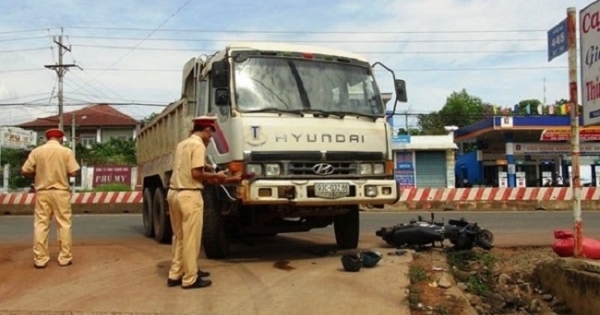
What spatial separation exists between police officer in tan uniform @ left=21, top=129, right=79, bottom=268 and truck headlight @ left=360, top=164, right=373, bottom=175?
360cm

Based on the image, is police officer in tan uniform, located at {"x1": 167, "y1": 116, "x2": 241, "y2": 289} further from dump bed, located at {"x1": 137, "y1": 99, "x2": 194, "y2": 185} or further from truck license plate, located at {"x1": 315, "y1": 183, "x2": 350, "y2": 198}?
dump bed, located at {"x1": 137, "y1": 99, "x2": 194, "y2": 185}

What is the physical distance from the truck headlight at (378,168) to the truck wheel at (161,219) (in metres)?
4.01

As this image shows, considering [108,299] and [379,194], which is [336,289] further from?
[108,299]

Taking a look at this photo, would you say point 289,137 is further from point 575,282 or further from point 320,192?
point 575,282

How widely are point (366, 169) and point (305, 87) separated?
1.29m

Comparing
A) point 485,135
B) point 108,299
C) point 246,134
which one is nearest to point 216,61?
point 246,134

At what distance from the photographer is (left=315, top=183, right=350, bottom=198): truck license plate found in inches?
294

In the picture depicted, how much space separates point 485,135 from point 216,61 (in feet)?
96.9

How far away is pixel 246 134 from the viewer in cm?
738

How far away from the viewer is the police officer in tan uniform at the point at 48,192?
7.68m

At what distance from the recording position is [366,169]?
26.0ft

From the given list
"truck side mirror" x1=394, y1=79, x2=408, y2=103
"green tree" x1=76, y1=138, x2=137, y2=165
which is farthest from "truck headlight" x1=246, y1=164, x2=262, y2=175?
"green tree" x1=76, y1=138, x2=137, y2=165

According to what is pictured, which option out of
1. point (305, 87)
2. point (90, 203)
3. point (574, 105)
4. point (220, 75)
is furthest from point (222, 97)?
point (90, 203)

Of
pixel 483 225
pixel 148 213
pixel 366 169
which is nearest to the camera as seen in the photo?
pixel 366 169
